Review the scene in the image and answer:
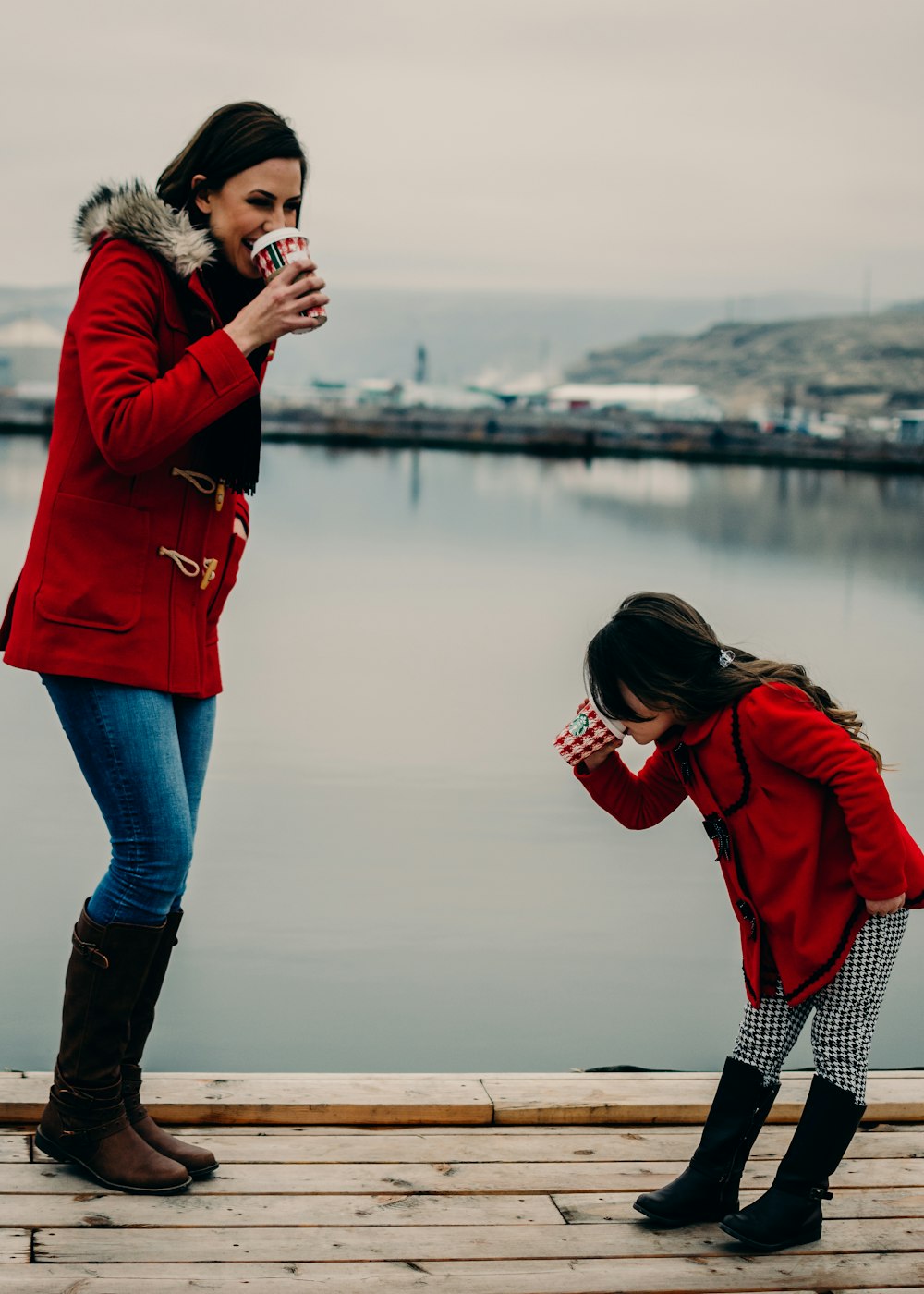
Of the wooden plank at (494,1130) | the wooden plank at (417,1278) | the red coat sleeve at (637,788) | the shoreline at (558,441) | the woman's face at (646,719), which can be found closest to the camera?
the wooden plank at (417,1278)

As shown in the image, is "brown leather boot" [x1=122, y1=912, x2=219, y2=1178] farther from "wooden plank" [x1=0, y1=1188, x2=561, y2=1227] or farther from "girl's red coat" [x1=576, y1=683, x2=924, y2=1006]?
"girl's red coat" [x1=576, y1=683, x2=924, y2=1006]

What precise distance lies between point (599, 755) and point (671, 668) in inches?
8.0

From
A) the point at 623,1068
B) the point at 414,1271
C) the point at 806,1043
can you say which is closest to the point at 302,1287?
the point at 414,1271

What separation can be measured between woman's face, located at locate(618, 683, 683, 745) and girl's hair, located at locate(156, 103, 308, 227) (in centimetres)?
92

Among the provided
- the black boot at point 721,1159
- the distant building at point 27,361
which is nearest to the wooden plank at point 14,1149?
the black boot at point 721,1159

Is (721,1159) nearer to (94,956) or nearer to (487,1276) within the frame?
(487,1276)

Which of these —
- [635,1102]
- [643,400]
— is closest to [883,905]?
[635,1102]

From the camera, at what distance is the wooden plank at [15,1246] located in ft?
6.66

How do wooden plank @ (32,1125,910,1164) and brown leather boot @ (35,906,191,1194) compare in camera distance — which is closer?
brown leather boot @ (35,906,191,1194)

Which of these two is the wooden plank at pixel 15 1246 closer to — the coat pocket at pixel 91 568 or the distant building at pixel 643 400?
the coat pocket at pixel 91 568

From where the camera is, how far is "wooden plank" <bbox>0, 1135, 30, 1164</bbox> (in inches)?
92.4

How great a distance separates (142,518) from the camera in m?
2.18

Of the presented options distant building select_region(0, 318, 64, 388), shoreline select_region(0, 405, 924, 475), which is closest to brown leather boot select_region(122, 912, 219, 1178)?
shoreline select_region(0, 405, 924, 475)

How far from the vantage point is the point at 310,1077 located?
8.89ft
